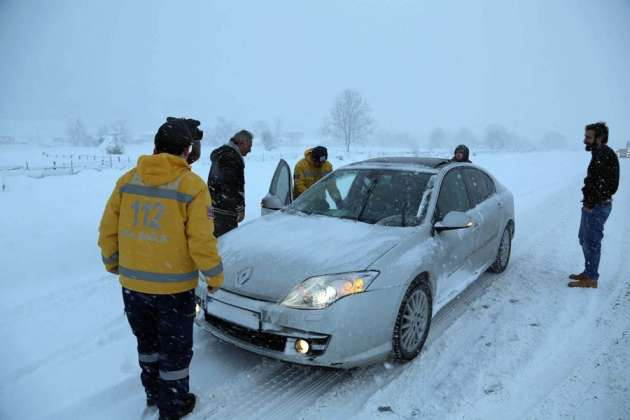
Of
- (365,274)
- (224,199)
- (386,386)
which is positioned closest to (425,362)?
(386,386)

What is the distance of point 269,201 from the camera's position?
4.43 m

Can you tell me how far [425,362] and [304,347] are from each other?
114 cm

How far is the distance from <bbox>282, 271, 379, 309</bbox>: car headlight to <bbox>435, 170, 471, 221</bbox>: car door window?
4.27 feet

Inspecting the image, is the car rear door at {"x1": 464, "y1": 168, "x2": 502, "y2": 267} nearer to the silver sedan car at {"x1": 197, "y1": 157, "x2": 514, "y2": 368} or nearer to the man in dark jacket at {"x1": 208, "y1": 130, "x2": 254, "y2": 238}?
the silver sedan car at {"x1": 197, "y1": 157, "x2": 514, "y2": 368}

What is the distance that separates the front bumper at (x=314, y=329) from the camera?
2641 mm

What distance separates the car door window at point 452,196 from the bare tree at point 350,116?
251 feet

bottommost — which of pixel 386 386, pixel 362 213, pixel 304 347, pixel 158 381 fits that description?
pixel 386 386

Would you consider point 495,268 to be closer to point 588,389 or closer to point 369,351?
point 588,389

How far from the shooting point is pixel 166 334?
2.39 m

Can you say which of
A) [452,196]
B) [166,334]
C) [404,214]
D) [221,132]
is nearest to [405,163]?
[452,196]

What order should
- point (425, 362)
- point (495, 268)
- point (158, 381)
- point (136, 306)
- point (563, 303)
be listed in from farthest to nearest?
1. point (495, 268)
2. point (563, 303)
3. point (425, 362)
4. point (158, 381)
5. point (136, 306)

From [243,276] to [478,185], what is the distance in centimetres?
331

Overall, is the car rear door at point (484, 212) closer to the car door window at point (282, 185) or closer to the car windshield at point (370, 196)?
the car windshield at point (370, 196)

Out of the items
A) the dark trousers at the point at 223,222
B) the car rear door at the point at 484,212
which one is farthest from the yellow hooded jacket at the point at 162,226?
the car rear door at the point at 484,212
